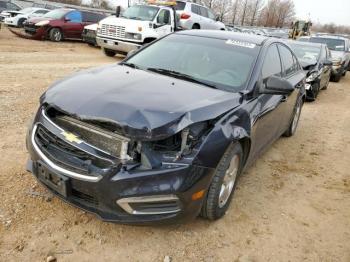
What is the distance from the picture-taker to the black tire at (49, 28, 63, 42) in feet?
54.9

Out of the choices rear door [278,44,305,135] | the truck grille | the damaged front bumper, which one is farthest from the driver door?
the damaged front bumper

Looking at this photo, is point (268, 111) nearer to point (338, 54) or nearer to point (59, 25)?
point (338, 54)

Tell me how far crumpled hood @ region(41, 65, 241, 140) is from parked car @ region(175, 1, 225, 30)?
12822 millimetres

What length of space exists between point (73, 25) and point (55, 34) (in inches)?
40.0

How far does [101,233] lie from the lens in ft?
9.85

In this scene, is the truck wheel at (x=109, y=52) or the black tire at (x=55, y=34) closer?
the truck wheel at (x=109, y=52)

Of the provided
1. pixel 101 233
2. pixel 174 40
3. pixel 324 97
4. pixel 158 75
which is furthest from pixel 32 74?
pixel 324 97

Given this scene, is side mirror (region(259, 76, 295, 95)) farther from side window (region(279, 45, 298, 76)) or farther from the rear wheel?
the rear wheel

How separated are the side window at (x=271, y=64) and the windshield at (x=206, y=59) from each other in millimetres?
180

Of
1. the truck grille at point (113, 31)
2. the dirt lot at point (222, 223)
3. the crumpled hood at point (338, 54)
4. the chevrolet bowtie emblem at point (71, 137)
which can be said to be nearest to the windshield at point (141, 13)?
the truck grille at point (113, 31)

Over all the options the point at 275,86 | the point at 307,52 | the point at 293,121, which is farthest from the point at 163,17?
the point at 275,86

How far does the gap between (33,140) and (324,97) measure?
924 centimetres

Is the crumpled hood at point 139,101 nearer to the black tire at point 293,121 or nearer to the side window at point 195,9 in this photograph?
the black tire at point 293,121

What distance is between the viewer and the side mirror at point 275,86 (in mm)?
3756
